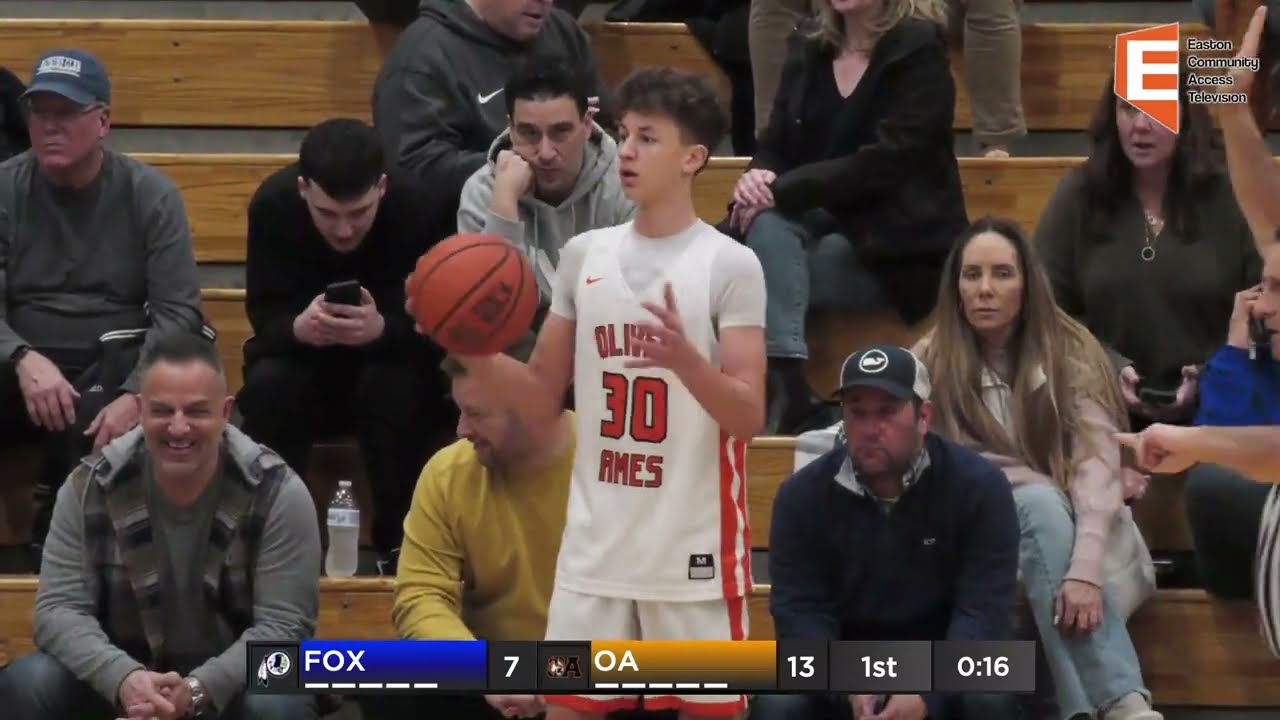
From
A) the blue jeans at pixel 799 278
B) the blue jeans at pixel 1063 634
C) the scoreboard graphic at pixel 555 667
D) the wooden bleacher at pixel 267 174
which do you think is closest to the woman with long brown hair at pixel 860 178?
the blue jeans at pixel 799 278

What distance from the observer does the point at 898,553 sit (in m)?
4.12

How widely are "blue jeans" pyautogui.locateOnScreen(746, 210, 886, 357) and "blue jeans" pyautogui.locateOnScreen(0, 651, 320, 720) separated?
4.14 ft

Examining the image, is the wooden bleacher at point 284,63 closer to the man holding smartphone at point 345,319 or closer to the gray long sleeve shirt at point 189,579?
the man holding smartphone at point 345,319

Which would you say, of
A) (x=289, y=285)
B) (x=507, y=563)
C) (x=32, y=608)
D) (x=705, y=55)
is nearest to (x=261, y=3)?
(x=705, y=55)

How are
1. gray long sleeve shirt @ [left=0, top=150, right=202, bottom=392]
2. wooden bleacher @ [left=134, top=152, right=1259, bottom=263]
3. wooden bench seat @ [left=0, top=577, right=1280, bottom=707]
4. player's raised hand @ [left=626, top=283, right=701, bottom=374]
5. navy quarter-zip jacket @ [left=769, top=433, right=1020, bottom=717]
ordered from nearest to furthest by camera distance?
1. player's raised hand @ [left=626, top=283, right=701, bottom=374]
2. navy quarter-zip jacket @ [left=769, top=433, right=1020, bottom=717]
3. wooden bench seat @ [left=0, top=577, right=1280, bottom=707]
4. gray long sleeve shirt @ [left=0, top=150, right=202, bottom=392]
5. wooden bleacher @ [left=134, top=152, right=1259, bottom=263]

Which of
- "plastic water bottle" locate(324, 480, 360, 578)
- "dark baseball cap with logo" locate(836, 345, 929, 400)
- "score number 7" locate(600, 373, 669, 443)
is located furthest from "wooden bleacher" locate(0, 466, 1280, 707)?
"score number 7" locate(600, 373, 669, 443)

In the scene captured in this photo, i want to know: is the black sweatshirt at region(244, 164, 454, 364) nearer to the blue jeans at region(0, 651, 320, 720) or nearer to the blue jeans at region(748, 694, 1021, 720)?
the blue jeans at region(0, 651, 320, 720)

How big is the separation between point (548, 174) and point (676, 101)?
1000 mm

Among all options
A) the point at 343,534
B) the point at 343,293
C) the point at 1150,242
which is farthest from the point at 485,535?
the point at 1150,242

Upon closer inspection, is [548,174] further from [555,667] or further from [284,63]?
[284,63]

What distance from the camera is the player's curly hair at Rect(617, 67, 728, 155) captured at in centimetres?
372

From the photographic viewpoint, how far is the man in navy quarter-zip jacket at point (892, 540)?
13.4 ft

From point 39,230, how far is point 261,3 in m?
1.74

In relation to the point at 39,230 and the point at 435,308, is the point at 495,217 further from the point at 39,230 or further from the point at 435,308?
the point at 39,230
